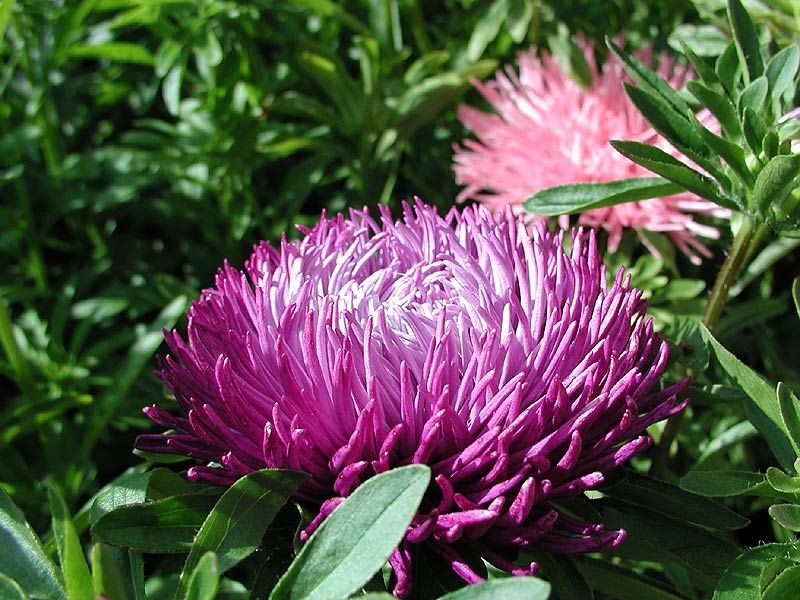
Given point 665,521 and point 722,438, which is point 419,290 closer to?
point 665,521

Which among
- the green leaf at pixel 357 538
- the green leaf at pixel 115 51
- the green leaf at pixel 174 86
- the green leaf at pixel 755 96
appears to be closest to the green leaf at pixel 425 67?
the green leaf at pixel 174 86

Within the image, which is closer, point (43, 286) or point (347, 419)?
point (347, 419)

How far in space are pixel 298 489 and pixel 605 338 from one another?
323mm

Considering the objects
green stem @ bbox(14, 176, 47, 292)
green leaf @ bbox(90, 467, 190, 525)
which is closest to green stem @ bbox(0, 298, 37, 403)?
green stem @ bbox(14, 176, 47, 292)

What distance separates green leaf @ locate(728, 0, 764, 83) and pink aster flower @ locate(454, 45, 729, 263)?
296mm

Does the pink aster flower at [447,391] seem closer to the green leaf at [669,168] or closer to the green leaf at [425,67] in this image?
the green leaf at [669,168]

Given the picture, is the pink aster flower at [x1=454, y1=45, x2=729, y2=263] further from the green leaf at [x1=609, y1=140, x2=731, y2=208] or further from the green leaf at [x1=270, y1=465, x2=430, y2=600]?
the green leaf at [x1=270, y1=465, x2=430, y2=600]

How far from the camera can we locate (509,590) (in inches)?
24.7

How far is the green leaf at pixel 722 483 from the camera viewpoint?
857 millimetres

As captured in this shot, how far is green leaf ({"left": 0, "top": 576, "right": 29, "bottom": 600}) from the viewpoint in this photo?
0.67 m

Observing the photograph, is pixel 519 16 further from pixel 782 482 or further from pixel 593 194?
pixel 782 482

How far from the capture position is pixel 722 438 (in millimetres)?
1355

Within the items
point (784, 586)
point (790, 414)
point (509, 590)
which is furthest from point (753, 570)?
point (509, 590)

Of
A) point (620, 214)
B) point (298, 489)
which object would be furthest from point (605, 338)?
point (620, 214)
